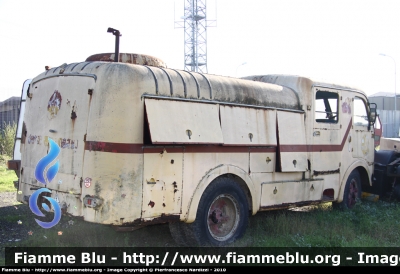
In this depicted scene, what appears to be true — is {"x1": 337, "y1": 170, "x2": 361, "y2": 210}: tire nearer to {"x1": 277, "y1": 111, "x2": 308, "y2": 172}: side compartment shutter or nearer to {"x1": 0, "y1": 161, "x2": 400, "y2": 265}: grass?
{"x1": 0, "y1": 161, "x2": 400, "y2": 265}: grass

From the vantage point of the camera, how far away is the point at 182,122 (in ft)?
17.7

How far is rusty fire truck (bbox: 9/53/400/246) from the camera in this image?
5008 mm

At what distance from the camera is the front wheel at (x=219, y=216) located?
5.69 meters

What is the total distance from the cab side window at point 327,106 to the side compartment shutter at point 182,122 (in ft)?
8.55

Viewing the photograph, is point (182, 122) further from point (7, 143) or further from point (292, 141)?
point (7, 143)

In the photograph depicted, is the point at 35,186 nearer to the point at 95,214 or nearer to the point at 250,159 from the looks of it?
the point at 95,214

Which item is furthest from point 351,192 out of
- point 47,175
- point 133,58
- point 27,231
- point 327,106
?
point 27,231

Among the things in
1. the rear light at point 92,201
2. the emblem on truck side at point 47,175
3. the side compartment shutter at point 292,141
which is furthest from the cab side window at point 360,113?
the emblem on truck side at point 47,175

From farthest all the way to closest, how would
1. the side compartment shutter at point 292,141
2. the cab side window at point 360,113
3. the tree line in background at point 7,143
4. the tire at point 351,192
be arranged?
the tree line in background at point 7,143
the cab side window at point 360,113
the tire at point 351,192
the side compartment shutter at point 292,141

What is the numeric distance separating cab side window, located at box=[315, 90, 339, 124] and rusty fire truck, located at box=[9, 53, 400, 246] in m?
0.06

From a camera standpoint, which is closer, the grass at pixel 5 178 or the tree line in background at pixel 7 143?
the grass at pixel 5 178

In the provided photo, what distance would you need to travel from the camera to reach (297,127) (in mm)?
7062

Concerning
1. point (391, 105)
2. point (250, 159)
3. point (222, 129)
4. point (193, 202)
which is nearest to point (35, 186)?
point (193, 202)

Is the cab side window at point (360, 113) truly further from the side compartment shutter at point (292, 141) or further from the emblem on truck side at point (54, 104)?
the emblem on truck side at point (54, 104)
